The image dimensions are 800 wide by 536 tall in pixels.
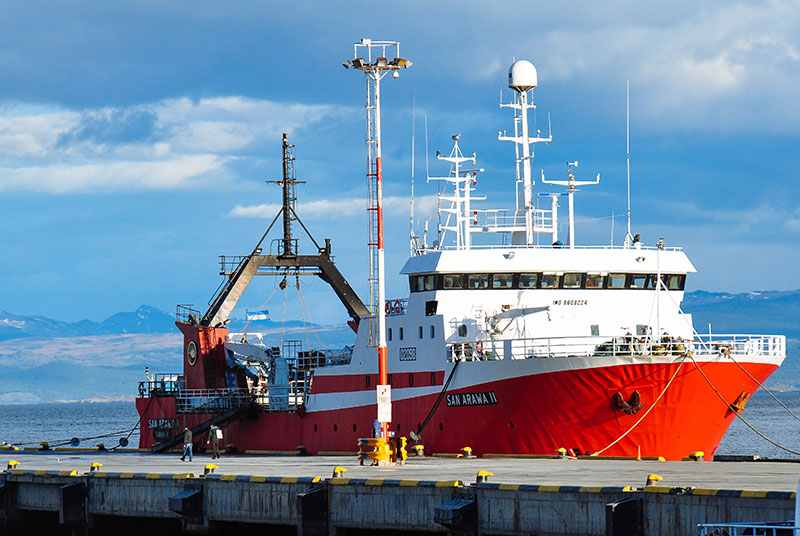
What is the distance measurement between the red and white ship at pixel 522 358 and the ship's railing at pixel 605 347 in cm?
7

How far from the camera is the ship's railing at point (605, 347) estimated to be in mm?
32219

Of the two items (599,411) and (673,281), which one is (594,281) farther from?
(599,411)

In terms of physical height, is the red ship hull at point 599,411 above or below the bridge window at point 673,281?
below

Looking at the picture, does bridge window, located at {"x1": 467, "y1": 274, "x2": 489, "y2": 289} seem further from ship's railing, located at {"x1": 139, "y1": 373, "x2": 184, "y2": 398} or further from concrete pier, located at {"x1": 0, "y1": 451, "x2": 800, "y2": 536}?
ship's railing, located at {"x1": 139, "y1": 373, "x2": 184, "y2": 398}

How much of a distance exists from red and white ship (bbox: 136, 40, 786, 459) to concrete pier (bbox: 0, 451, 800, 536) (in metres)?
2.37

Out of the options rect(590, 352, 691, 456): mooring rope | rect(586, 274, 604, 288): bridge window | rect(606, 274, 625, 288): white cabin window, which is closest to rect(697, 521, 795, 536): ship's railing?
Result: rect(590, 352, 691, 456): mooring rope

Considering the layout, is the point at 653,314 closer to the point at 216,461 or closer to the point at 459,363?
the point at 459,363

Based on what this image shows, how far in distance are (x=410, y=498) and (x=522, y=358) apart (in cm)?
1191

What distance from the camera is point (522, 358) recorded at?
3384 centimetres

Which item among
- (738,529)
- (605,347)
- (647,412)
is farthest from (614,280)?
(738,529)

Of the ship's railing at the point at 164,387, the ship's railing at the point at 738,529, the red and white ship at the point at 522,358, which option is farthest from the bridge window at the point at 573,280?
the ship's railing at the point at 164,387

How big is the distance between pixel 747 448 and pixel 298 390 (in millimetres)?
33712

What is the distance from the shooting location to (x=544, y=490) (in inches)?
825

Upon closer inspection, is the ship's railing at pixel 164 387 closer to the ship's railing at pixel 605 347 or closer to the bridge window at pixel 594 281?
the ship's railing at pixel 605 347
